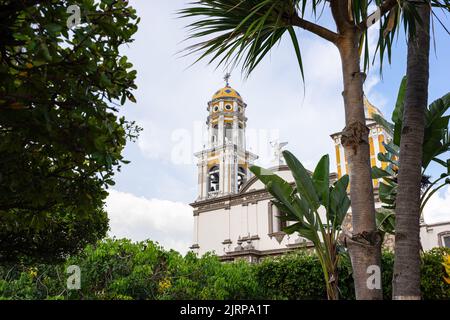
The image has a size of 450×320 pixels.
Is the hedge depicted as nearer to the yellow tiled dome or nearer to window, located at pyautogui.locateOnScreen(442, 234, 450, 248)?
window, located at pyautogui.locateOnScreen(442, 234, 450, 248)

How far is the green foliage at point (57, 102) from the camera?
6.95 feet

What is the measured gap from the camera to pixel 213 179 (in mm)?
23406

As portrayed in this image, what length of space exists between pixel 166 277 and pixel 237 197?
37.0ft

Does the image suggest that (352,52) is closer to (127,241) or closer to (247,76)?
(247,76)

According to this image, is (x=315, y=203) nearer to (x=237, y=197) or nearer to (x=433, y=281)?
(x=433, y=281)

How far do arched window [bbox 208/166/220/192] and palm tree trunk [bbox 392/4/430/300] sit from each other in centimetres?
1962

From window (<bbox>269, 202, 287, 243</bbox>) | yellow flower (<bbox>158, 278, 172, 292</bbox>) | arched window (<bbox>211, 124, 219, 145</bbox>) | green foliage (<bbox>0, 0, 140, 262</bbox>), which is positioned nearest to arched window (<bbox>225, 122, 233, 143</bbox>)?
arched window (<bbox>211, 124, 219, 145</bbox>)

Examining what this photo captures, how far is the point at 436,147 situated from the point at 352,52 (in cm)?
194

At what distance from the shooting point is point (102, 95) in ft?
8.57


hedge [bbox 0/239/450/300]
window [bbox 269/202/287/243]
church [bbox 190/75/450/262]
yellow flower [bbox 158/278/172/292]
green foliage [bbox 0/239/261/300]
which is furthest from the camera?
window [bbox 269/202/287/243]

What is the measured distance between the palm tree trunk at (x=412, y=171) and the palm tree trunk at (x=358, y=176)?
191 millimetres

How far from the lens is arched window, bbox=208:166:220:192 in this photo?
23234mm

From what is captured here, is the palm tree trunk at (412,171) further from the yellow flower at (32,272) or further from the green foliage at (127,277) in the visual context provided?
the yellow flower at (32,272)
